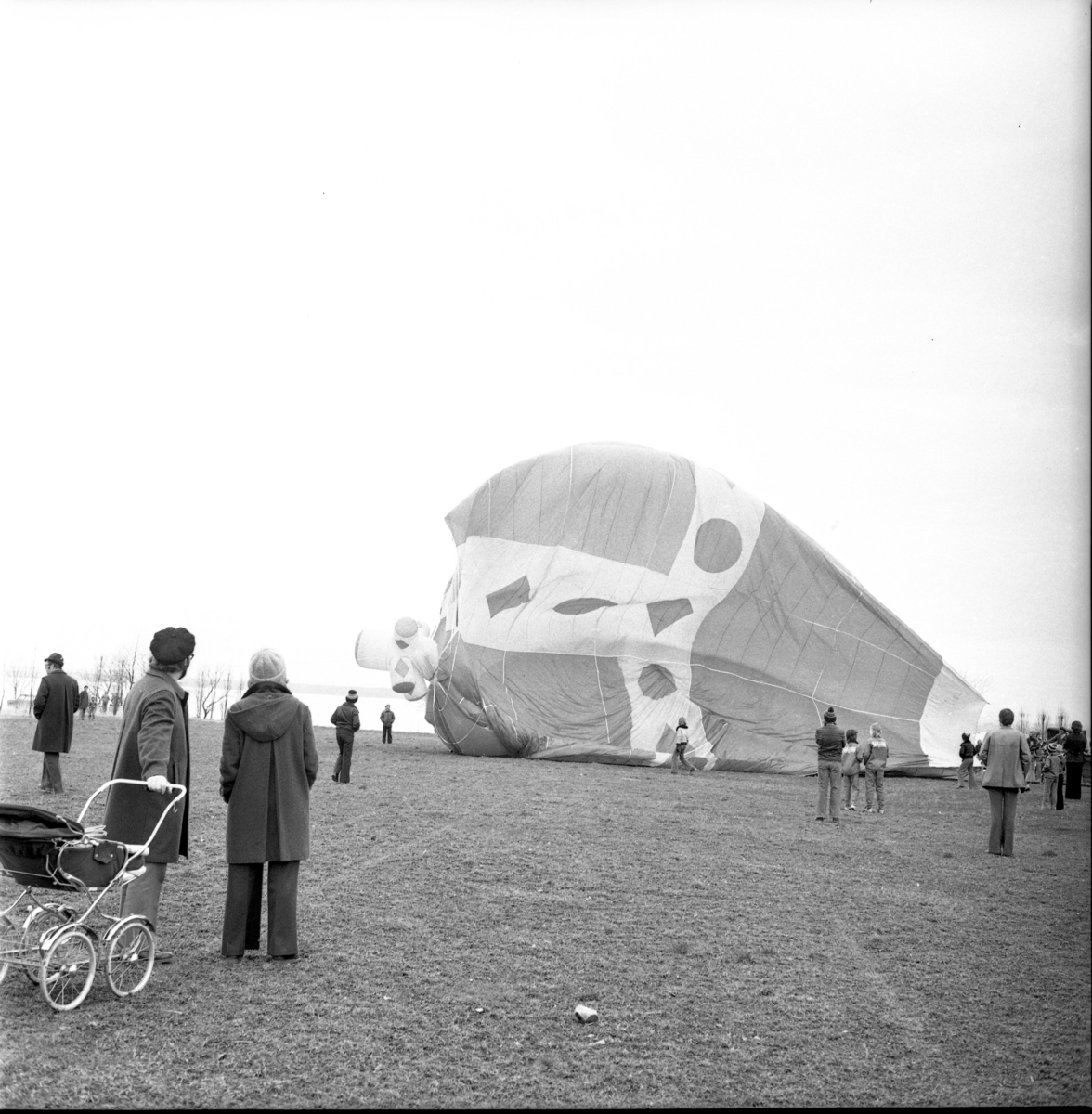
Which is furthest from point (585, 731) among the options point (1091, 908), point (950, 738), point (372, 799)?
point (1091, 908)

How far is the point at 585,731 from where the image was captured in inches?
990

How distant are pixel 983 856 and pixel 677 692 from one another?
43.3 feet

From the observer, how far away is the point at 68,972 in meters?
5.69

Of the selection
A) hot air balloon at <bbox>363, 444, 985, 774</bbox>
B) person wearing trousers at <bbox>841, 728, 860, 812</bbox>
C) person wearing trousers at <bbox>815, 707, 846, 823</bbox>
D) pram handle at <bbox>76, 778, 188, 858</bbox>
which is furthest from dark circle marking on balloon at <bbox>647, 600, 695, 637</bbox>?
pram handle at <bbox>76, 778, 188, 858</bbox>

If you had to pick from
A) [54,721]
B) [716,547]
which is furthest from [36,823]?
[716,547]

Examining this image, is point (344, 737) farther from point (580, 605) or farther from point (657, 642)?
point (657, 642)

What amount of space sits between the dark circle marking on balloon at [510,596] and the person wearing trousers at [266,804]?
18726mm

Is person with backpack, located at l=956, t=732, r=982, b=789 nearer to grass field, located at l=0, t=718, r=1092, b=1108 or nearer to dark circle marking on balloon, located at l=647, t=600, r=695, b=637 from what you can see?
dark circle marking on balloon, located at l=647, t=600, r=695, b=637

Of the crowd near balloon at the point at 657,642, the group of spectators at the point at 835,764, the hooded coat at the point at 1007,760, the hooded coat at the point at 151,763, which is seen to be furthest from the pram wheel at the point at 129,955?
the crowd near balloon at the point at 657,642

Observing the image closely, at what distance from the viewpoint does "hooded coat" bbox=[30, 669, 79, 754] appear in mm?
14039

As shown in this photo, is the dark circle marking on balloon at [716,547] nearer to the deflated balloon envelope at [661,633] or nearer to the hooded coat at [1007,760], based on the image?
the deflated balloon envelope at [661,633]

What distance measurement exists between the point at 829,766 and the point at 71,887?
11099 millimetres

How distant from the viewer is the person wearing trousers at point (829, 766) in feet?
49.2

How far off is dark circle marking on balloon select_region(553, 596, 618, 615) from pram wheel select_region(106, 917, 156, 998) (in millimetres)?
19527
